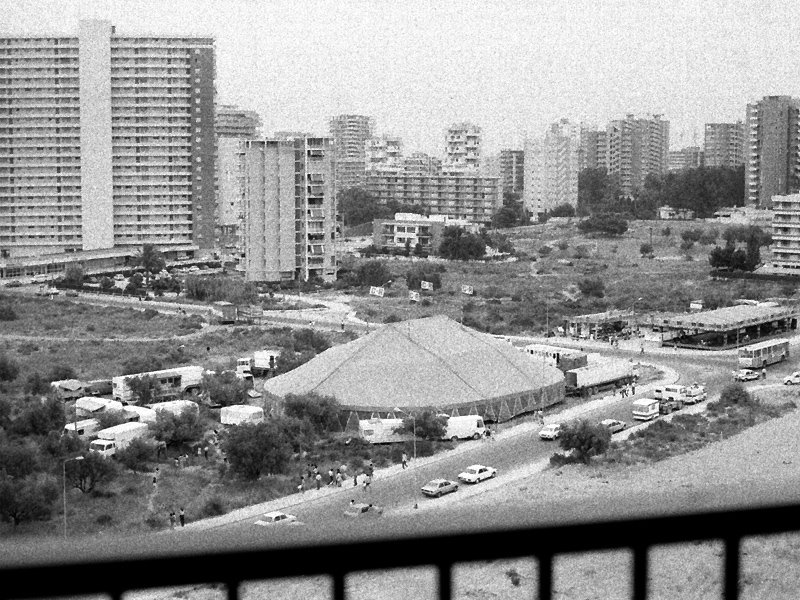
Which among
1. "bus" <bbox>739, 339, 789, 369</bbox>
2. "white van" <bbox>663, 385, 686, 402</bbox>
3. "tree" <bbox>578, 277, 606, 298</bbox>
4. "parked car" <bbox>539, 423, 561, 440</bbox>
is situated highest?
"tree" <bbox>578, 277, 606, 298</bbox>

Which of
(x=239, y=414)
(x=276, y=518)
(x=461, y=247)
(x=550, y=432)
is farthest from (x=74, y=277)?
(x=276, y=518)

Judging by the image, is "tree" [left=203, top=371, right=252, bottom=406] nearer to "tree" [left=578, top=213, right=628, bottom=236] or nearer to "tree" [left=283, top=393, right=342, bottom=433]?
"tree" [left=283, top=393, right=342, bottom=433]

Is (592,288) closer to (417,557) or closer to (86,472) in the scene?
(86,472)

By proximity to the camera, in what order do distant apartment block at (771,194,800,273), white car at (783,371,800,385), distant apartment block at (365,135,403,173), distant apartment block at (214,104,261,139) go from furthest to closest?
distant apartment block at (365,135,403,173) → distant apartment block at (214,104,261,139) → distant apartment block at (771,194,800,273) → white car at (783,371,800,385)

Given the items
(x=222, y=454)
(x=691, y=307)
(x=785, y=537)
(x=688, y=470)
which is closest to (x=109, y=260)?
(x=691, y=307)

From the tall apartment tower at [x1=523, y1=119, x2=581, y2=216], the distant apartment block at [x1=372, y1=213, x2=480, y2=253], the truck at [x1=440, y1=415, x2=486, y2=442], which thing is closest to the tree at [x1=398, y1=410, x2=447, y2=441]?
the truck at [x1=440, y1=415, x2=486, y2=442]

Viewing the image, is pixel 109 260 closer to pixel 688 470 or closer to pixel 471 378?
pixel 471 378

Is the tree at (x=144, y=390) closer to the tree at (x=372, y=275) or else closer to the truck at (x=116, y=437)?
the truck at (x=116, y=437)
